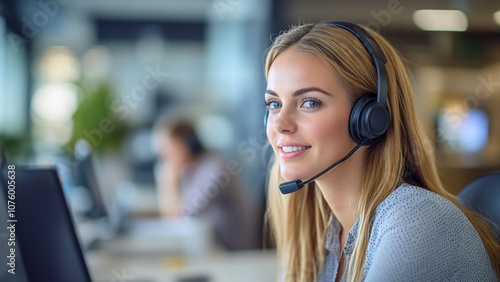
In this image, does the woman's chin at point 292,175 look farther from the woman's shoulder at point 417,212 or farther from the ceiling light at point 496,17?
the ceiling light at point 496,17

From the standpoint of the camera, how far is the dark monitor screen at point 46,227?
94cm

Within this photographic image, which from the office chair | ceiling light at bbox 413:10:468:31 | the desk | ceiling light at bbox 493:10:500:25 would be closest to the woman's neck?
the office chair

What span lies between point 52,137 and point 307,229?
6.19 meters

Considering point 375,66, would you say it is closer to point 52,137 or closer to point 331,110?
point 331,110

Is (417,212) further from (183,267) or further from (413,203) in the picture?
(183,267)

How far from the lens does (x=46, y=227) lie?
972 mm

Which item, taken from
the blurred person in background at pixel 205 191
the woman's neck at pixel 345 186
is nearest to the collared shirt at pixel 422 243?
the woman's neck at pixel 345 186

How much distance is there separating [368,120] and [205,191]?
91.3 inches

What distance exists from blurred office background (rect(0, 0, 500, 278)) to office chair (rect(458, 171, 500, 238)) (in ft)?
0.98

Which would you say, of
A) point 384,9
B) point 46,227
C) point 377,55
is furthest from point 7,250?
point 384,9

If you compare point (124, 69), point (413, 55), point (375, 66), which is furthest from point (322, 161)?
point (124, 69)

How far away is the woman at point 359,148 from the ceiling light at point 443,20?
357 centimetres

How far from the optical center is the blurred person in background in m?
3.15

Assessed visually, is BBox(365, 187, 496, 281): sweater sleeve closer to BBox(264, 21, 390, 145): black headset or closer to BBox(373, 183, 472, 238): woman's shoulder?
BBox(373, 183, 472, 238): woman's shoulder
